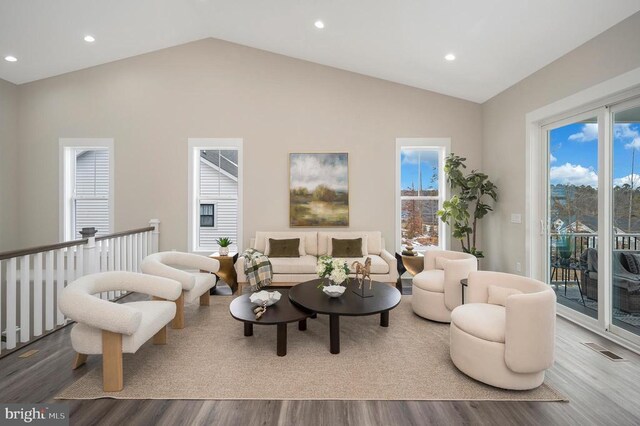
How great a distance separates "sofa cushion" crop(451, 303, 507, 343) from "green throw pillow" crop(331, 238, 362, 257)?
2171mm

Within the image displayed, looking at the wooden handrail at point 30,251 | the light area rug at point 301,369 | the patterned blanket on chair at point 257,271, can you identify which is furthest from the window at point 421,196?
the wooden handrail at point 30,251

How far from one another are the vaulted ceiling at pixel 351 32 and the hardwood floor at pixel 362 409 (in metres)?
3.15

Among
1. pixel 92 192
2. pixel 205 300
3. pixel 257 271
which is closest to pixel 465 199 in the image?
pixel 257 271

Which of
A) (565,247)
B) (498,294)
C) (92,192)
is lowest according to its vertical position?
(498,294)

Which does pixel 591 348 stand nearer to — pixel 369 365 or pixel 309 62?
pixel 369 365

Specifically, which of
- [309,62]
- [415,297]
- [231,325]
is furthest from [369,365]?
[309,62]

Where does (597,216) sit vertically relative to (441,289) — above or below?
above

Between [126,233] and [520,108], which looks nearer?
[520,108]

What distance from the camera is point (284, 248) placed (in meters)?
4.57

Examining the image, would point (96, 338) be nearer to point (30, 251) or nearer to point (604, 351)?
point (30, 251)

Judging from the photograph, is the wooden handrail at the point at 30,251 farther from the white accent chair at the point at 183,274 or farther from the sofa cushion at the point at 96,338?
the sofa cushion at the point at 96,338

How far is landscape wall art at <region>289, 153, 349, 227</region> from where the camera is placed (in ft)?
16.4

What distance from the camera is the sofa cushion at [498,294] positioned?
2.47 metres

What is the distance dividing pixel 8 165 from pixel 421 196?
6.86m
